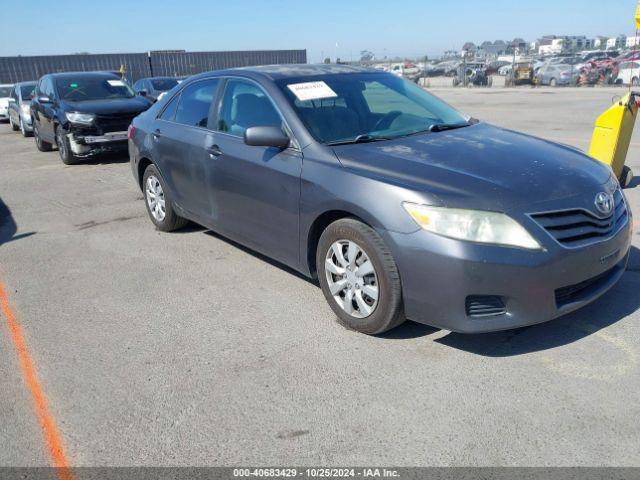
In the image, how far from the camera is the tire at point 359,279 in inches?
137

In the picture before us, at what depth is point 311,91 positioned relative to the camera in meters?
4.43

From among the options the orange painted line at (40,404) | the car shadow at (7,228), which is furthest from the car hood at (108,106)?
the orange painted line at (40,404)

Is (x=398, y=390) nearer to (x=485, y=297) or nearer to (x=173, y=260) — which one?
(x=485, y=297)

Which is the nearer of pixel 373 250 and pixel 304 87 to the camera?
pixel 373 250

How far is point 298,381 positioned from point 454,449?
98 cm

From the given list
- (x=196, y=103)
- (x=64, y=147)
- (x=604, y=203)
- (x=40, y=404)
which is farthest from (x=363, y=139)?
(x=64, y=147)

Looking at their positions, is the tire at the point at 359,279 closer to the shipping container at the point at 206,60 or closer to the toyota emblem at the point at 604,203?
the toyota emblem at the point at 604,203

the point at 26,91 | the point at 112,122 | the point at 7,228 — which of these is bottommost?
the point at 7,228

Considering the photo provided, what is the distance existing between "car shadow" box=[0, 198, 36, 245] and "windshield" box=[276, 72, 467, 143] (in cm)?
388

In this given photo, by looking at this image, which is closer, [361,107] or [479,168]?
[479,168]

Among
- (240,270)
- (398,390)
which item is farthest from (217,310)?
(398,390)

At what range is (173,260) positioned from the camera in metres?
5.48

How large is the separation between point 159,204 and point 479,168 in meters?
3.77

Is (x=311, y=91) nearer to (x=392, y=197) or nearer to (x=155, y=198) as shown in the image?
(x=392, y=197)
